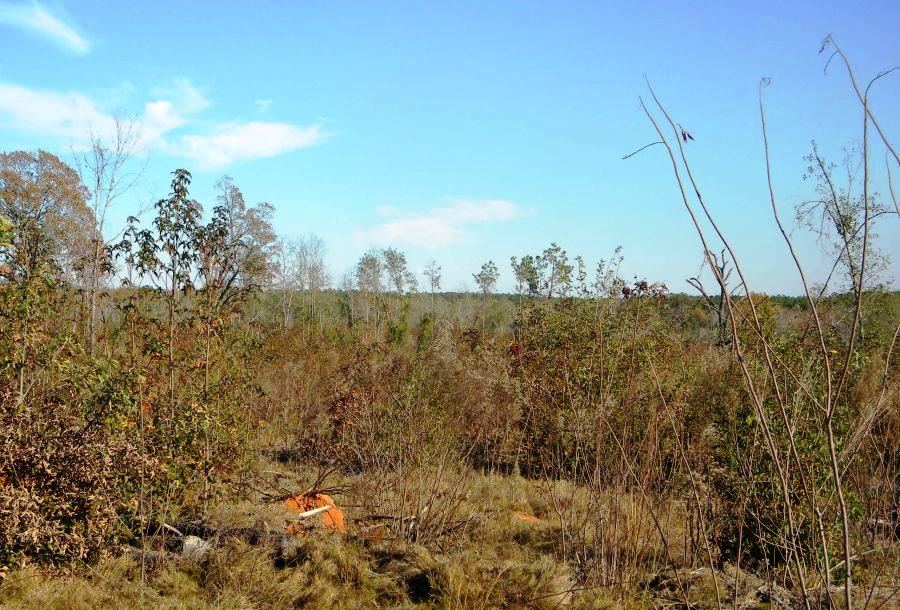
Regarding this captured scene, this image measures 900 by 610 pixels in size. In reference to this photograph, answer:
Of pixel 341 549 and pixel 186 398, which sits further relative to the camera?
pixel 186 398

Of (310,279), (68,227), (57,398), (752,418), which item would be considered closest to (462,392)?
(752,418)

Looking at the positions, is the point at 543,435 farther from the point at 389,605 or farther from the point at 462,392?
the point at 389,605

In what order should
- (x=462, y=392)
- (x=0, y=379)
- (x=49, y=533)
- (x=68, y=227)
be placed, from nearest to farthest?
A: (x=49, y=533)
(x=0, y=379)
(x=462, y=392)
(x=68, y=227)

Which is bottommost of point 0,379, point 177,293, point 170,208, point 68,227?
point 0,379

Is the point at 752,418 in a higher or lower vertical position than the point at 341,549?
higher

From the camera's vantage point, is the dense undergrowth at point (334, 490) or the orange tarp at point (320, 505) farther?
the orange tarp at point (320, 505)

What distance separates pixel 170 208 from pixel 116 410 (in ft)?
6.54

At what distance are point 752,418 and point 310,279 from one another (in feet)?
158

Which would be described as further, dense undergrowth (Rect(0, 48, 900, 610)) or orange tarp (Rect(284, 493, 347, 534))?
orange tarp (Rect(284, 493, 347, 534))

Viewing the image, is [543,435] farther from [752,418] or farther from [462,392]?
[752,418]

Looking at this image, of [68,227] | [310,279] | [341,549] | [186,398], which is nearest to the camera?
[341,549]

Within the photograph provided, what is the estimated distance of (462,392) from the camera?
930 cm

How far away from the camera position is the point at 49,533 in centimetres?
416

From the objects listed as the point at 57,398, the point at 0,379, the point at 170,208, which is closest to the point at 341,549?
the point at 57,398
